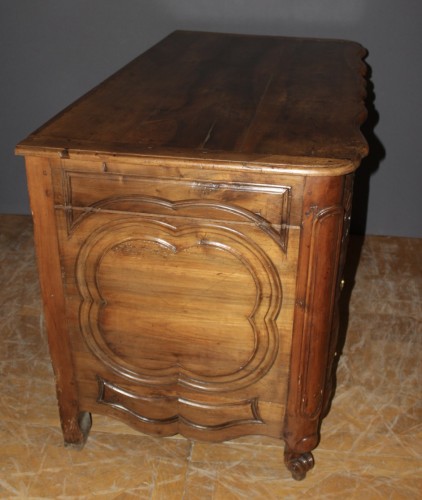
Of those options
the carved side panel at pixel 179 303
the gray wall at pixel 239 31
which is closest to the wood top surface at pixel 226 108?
the carved side panel at pixel 179 303

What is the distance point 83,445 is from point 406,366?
1042mm

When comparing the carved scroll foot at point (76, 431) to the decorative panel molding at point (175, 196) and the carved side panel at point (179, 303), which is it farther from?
the decorative panel molding at point (175, 196)

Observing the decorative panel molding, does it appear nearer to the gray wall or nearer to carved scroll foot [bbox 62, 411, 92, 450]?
carved scroll foot [bbox 62, 411, 92, 450]

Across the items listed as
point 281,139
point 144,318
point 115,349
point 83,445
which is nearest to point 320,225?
point 281,139

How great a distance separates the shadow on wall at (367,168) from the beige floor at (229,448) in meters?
0.70

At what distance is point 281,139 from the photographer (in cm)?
145

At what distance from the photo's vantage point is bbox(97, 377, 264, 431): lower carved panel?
1.63 m

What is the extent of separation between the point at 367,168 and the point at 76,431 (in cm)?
171

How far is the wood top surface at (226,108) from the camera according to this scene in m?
1.38

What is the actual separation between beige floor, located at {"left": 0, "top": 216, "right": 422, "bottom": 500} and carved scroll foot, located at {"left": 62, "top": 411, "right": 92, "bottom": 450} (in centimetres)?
3

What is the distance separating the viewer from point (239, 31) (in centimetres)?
268

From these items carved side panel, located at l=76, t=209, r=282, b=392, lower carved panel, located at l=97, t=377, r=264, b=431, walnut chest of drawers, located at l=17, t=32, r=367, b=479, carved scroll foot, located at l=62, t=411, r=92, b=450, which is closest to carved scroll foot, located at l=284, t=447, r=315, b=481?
walnut chest of drawers, located at l=17, t=32, r=367, b=479

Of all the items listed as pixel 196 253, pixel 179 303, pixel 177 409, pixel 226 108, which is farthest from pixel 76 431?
pixel 226 108

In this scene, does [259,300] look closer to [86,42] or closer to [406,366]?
[406,366]
